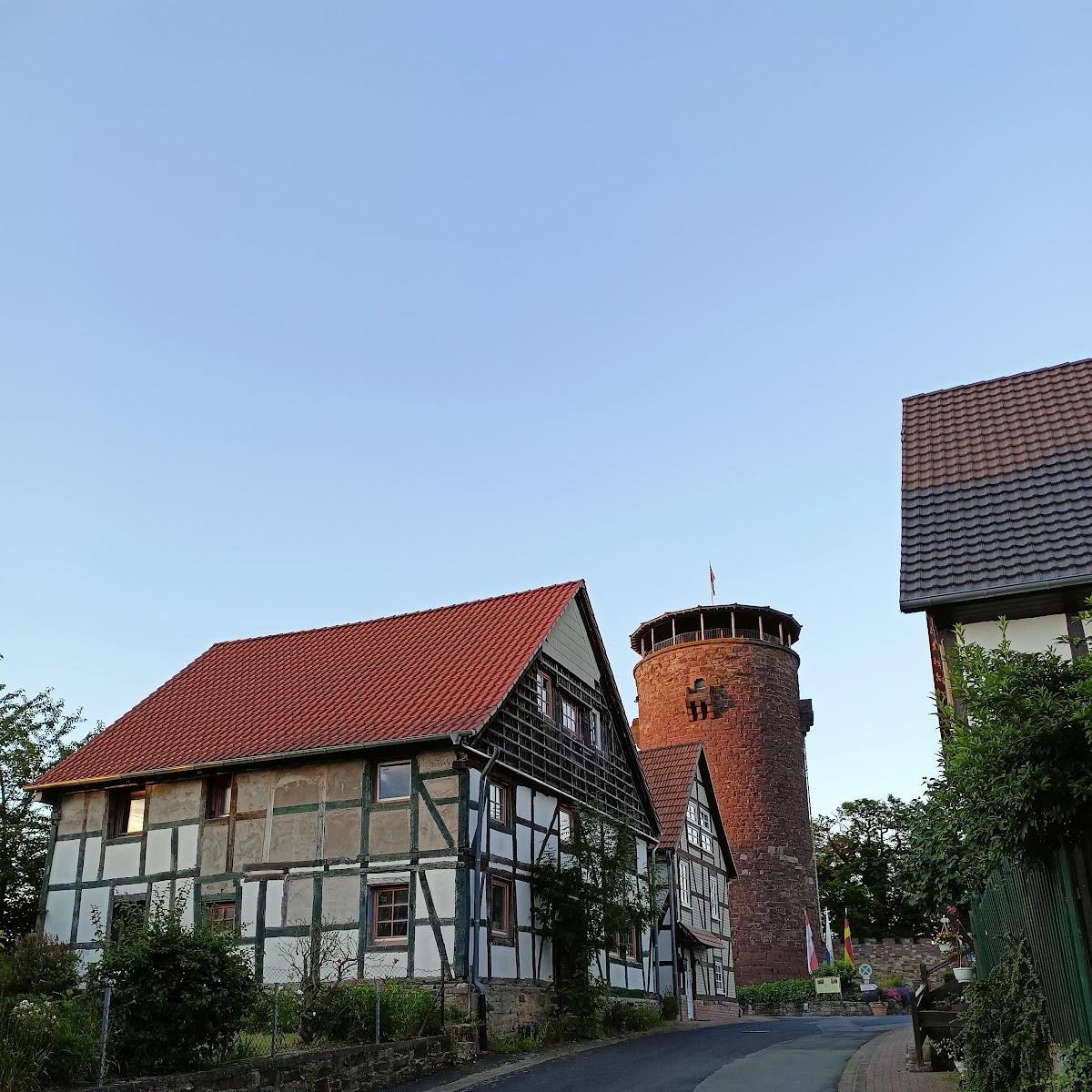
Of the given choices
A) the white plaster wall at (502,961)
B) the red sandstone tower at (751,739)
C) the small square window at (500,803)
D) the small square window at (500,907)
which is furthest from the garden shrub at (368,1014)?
the red sandstone tower at (751,739)

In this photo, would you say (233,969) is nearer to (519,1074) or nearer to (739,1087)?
(519,1074)

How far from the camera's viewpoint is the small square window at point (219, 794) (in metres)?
20.9

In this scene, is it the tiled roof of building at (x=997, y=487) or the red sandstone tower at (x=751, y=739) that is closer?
the tiled roof of building at (x=997, y=487)

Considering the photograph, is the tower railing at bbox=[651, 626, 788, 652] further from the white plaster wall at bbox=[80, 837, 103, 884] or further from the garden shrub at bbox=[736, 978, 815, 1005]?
the white plaster wall at bbox=[80, 837, 103, 884]

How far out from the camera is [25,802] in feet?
92.5

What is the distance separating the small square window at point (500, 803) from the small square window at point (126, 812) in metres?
6.76

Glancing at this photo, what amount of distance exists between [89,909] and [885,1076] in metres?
14.3

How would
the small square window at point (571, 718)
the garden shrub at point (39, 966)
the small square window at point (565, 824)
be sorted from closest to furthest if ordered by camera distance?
the garden shrub at point (39, 966) < the small square window at point (565, 824) < the small square window at point (571, 718)

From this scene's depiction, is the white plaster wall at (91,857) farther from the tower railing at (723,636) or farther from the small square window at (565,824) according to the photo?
the tower railing at (723,636)

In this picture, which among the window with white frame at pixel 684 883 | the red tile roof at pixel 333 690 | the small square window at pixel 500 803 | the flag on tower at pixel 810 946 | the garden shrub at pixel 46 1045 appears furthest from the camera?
the flag on tower at pixel 810 946

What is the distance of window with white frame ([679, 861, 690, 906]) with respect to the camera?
32031 millimetres

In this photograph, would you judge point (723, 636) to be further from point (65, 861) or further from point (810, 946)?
point (65, 861)

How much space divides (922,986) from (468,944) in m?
6.82

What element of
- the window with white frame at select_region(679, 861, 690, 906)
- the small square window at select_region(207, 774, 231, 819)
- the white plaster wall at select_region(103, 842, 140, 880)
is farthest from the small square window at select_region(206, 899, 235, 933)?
the window with white frame at select_region(679, 861, 690, 906)
